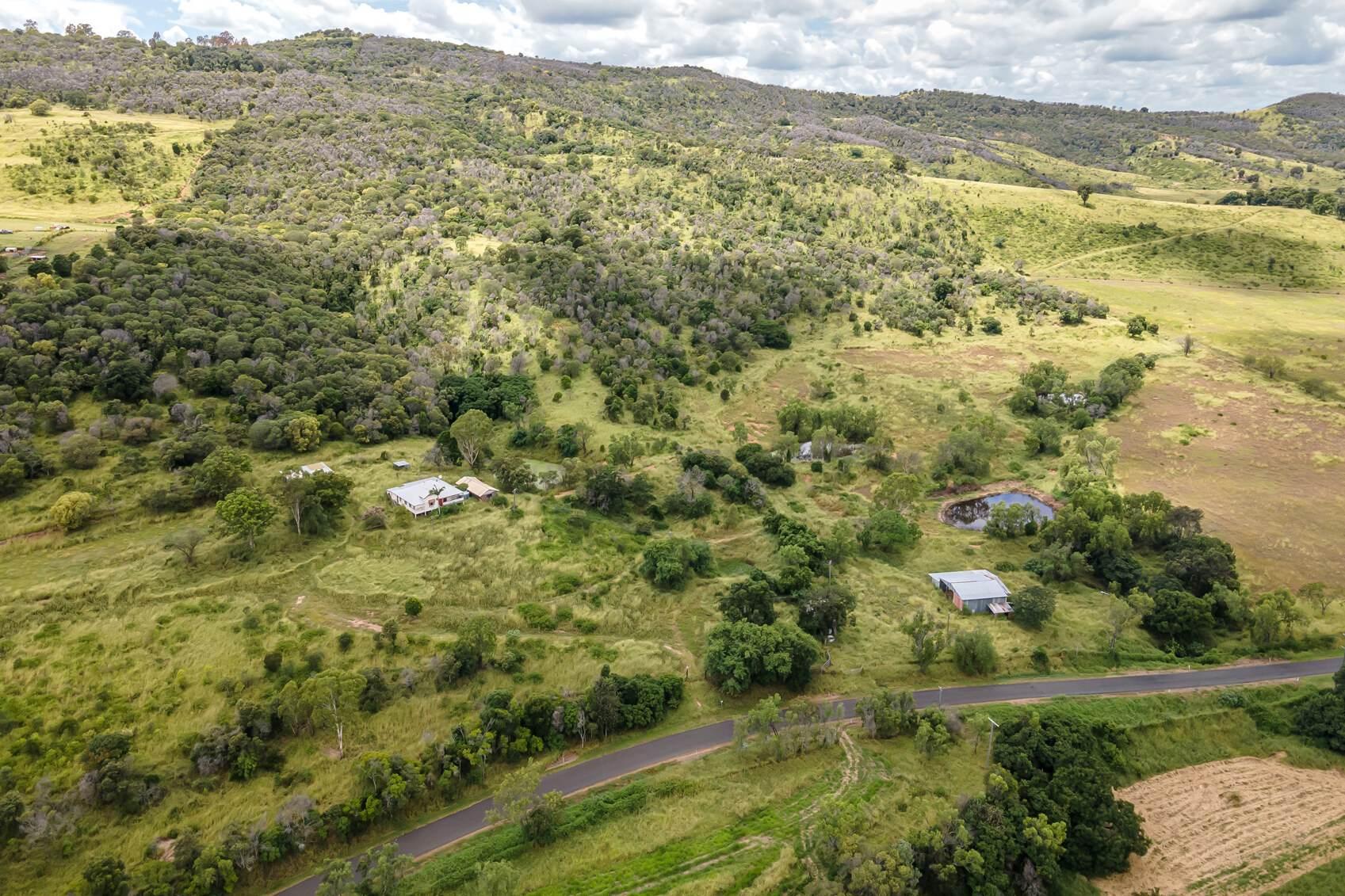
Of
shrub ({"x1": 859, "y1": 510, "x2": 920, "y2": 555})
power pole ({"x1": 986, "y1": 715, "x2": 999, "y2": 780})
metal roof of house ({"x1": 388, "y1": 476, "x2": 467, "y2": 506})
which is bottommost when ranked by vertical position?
power pole ({"x1": 986, "y1": 715, "x2": 999, "y2": 780})

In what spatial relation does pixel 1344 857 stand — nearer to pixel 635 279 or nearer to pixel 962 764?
pixel 962 764

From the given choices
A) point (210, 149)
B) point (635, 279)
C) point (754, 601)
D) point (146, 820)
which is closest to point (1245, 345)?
Result: point (635, 279)

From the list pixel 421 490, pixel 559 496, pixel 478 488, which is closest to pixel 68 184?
pixel 421 490

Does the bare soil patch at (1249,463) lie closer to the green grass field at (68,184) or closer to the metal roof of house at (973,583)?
the metal roof of house at (973,583)

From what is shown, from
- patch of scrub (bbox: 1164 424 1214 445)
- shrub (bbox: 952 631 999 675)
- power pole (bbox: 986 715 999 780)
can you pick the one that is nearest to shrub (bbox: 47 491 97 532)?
shrub (bbox: 952 631 999 675)

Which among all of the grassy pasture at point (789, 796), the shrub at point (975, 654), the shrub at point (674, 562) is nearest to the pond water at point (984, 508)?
the shrub at point (975, 654)

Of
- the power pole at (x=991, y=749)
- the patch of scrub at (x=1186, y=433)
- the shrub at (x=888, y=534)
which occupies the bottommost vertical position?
the power pole at (x=991, y=749)

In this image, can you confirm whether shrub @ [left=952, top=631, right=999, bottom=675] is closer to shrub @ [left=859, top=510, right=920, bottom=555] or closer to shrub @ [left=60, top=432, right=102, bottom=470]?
shrub @ [left=859, top=510, right=920, bottom=555]
